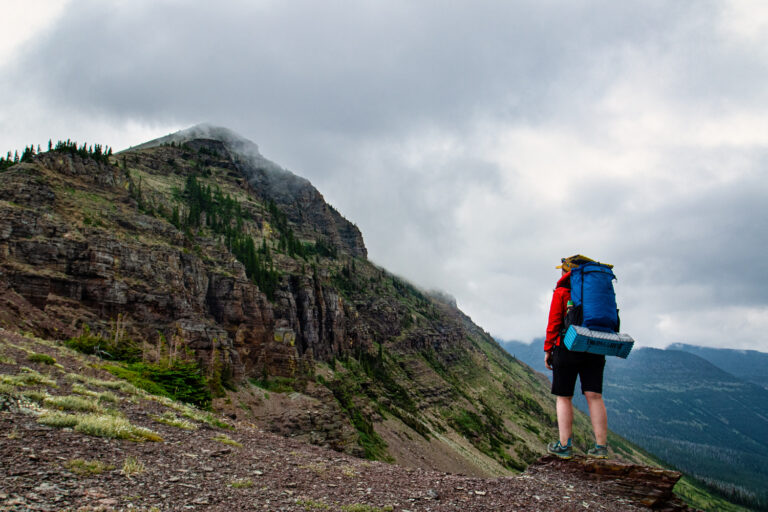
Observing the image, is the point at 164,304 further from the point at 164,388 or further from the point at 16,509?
the point at 16,509

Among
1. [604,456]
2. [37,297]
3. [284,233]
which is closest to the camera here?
[604,456]

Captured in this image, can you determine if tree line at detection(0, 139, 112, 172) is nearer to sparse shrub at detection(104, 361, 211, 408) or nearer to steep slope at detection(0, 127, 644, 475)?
steep slope at detection(0, 127, 644, 475)

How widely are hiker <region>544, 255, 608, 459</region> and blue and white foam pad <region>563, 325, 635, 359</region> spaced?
0.75 meters

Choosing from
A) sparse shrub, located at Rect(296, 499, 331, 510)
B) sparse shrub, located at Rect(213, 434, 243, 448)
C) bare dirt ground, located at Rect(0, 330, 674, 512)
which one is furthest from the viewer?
sparse shrub, located at Rect(213, 434, 243, 448)

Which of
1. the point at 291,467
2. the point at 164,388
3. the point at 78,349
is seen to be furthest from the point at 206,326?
the point at 291,467

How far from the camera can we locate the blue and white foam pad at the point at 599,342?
333 inches

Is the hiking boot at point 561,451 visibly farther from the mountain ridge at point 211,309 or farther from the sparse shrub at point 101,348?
the sparse shrub at point 101,348

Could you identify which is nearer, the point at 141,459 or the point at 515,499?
the point at 515,499

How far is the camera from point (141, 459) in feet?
27.9

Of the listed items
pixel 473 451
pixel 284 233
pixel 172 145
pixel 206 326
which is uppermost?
pixel 172 145

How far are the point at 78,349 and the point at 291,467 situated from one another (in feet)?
102

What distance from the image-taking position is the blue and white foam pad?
8453mm

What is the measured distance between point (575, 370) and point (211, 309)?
78.5 m

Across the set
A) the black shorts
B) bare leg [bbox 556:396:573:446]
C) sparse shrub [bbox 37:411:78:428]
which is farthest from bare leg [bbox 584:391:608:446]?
sparse shrub [bbox 37:411:78:428]
